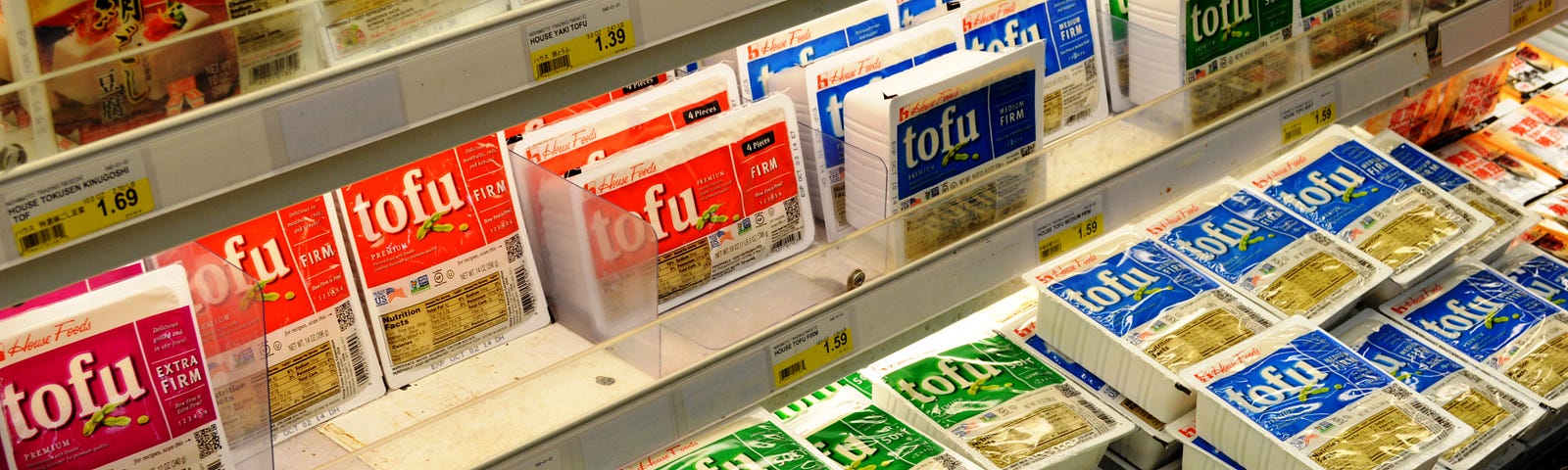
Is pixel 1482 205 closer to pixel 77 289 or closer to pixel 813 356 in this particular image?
pixel 813 356

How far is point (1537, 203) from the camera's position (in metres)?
2.71

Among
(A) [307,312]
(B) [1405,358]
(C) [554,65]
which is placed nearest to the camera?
(C) [554,65]

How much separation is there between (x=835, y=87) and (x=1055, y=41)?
41 cm

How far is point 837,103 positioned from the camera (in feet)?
6.15

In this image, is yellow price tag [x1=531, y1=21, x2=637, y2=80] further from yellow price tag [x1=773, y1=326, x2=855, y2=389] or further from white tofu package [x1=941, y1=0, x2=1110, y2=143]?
white tofu package [x1=941, y1=0, x2=1110, y2=143]

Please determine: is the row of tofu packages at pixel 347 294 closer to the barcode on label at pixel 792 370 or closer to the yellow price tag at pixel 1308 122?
the barcode on label at pixel 792 370

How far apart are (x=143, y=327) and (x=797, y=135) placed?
80 centimetres

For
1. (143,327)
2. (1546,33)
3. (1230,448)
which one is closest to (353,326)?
(143,327)

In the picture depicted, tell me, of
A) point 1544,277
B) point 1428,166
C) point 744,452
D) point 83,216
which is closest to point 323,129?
point 83,216

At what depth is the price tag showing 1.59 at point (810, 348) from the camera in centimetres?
150

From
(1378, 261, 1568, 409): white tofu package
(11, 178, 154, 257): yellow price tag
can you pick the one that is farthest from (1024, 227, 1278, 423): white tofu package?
(11, 178, 154, 257): yellow price tag

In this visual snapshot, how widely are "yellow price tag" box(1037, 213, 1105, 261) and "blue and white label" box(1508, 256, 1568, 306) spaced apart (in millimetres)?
1004

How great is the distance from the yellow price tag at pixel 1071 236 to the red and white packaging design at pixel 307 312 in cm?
80

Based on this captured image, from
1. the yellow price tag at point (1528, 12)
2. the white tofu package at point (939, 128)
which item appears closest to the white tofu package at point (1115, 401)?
the white tofu package at point (939, 128)
